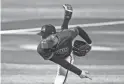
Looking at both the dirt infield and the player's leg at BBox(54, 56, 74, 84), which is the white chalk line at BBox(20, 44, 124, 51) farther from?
the player's leg at BBox(54, 56, 74, 84)

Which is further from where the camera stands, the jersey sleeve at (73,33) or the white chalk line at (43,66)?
the white chalk line at (43,66)

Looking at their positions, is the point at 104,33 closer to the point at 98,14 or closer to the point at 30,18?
the point at 98,14

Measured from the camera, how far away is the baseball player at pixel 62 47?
4.97 meters

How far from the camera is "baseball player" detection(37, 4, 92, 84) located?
4969 mm

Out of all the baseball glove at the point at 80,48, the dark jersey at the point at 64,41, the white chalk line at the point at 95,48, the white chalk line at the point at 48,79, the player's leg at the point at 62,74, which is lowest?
the white chalk line at the point at 95,48

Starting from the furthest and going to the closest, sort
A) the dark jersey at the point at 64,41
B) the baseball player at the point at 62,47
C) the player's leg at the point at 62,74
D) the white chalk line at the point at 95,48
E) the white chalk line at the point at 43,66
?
the white chalk line at the point at 95,48 → the white chalk line at the point at 43,66 → the player's leg at the point at 62,74 → the dark jersey at the point at 64,41 → the baseball player at the point at 62,47

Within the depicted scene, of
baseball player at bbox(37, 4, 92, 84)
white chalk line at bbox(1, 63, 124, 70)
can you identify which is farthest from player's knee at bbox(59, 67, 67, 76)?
white chalk line at bbox(1, 63, 124, 70)

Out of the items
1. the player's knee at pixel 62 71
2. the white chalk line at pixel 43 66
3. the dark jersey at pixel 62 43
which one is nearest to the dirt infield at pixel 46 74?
the white chalk line at pixel 43 66

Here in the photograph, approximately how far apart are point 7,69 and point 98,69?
68.1 inches

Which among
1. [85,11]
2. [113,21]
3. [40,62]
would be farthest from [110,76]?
[85,11]

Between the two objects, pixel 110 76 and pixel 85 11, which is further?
pixel 85 11

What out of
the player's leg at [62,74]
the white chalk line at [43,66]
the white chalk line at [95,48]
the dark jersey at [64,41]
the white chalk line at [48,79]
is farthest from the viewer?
the white chalk line at [95,48]

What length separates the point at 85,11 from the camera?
1115 cm

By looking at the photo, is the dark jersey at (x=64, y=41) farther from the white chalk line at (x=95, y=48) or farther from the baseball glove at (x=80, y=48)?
the white chalk line at (x=95, y=48)
